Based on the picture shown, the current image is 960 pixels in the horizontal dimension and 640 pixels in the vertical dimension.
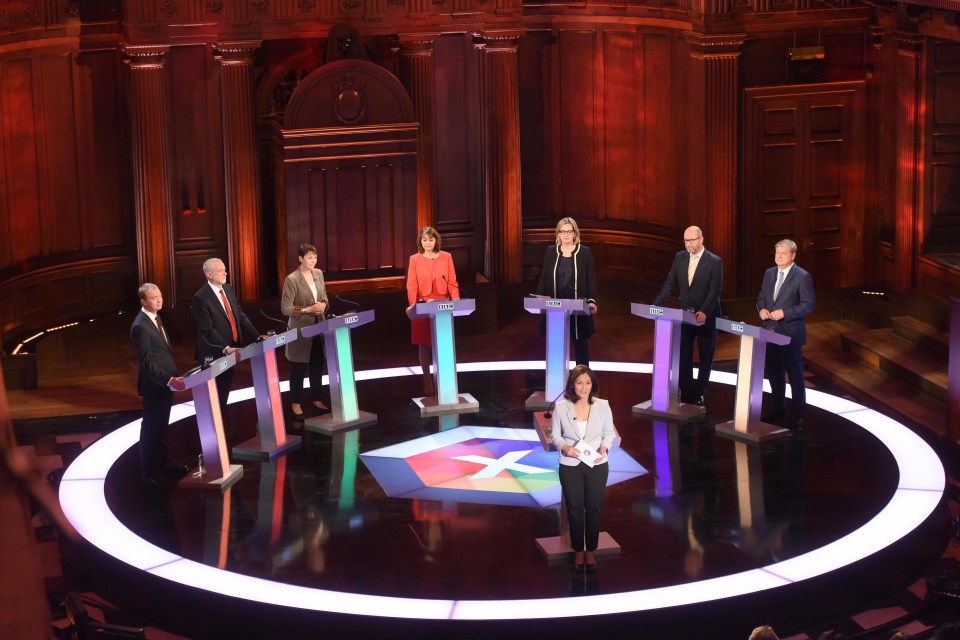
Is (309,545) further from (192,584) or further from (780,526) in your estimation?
(780,526)

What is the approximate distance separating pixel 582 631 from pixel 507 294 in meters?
7.29

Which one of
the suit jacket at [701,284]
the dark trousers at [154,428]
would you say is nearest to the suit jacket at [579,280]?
the suit jacket at [701,284]

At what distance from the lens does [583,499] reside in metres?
6.24

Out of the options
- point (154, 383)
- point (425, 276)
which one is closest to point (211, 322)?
point (154, 383)

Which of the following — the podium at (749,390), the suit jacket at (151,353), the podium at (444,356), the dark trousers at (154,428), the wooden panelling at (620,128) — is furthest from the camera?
the wooden panelling at (620,128)

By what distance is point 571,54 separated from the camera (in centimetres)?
1338

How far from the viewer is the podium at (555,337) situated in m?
8.98

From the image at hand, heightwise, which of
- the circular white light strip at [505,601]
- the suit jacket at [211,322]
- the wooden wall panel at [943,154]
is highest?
the wooden wall panel at [943,154]

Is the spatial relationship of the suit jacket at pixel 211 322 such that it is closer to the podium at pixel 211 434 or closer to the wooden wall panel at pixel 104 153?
the podium at pixel 211 434

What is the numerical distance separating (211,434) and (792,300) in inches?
148

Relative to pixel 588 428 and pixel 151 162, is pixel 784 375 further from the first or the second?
pixel 151 162

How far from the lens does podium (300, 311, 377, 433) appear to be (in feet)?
28.7

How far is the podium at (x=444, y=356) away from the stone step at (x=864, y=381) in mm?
3081

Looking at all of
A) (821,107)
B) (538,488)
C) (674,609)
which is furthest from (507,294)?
(674,609)
